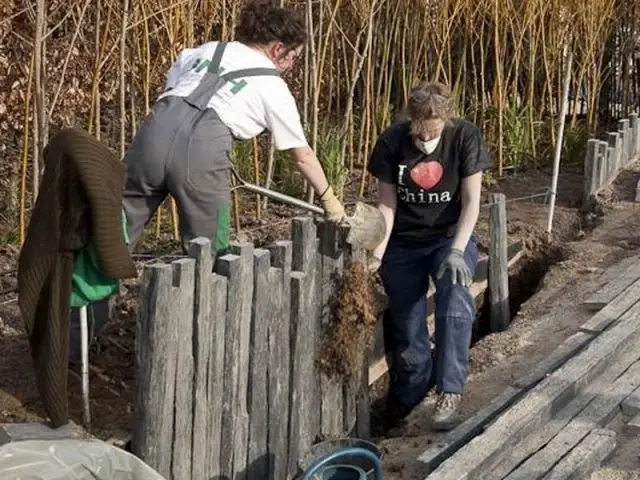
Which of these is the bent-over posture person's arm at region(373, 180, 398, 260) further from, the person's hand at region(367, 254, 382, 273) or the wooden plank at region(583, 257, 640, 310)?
the wooden plank at region(583, 257, 640, 310)

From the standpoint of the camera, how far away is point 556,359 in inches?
201

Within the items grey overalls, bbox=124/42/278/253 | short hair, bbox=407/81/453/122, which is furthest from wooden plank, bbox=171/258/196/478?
short hair, bbox=407/81/453/122

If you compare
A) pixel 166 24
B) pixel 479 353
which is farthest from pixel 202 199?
pixel 166 24

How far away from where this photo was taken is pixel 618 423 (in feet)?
15.1

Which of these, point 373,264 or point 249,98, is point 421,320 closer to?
point 373,264

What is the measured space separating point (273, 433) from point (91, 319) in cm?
85

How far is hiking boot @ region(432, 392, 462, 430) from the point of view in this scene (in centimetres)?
484

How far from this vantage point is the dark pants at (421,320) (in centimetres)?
495

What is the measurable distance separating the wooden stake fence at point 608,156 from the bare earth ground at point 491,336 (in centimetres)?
12

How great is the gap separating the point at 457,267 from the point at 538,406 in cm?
74

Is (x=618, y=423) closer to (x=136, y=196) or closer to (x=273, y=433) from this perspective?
(x=273, y=433)

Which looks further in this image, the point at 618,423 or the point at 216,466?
the point at 618,423

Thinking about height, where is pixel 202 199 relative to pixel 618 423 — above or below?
above

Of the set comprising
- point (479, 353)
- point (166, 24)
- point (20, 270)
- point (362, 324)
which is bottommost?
point (479, 353)
